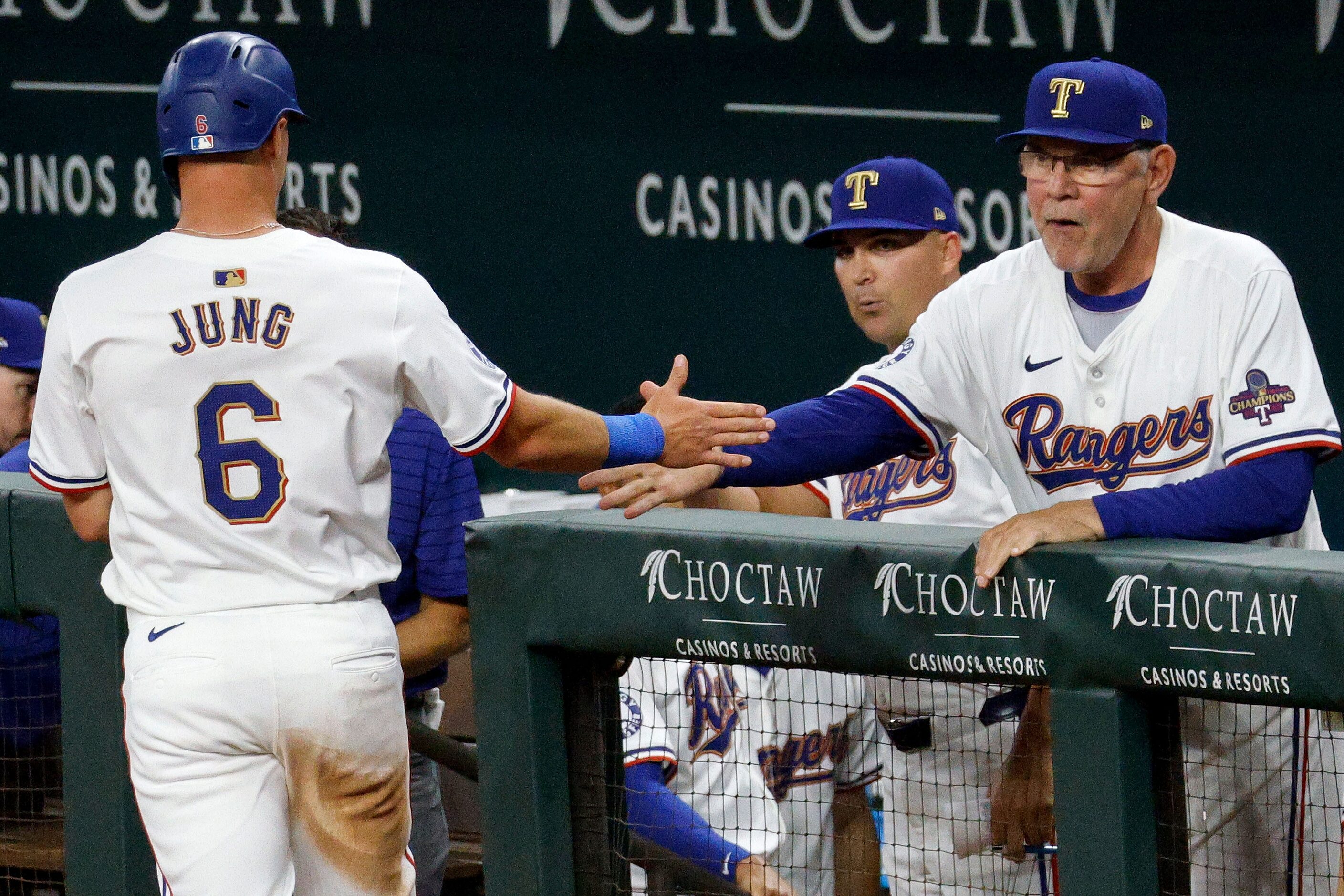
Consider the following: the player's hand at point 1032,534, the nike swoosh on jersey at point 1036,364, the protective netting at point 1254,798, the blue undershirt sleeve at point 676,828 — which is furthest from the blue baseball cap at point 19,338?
the protective netting at point 1254,798

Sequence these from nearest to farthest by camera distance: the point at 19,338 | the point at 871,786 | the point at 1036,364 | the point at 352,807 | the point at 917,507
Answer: the point at 352,807, the point at 1036,364, the point at 871,786, the point at 917,507, the point at 19,338

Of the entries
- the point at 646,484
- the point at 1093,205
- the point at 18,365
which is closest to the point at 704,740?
the point at 646,484

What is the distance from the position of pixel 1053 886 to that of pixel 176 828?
116 cm

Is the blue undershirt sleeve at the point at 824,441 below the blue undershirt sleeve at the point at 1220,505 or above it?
above

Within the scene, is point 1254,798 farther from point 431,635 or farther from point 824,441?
point 431,635

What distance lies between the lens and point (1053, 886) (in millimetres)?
2516

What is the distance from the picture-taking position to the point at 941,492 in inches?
123

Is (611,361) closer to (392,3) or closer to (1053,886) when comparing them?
(392,3)

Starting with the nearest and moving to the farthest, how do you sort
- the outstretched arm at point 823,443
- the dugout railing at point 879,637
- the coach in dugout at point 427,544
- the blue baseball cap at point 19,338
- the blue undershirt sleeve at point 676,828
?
the dugout railing at point 879,637 < the blue undershirt sleeve at point 676,828 < the outstretched arm at point 823,443 < the coach in dugout at point 427,544 < the blue baseball cap at point 19,338

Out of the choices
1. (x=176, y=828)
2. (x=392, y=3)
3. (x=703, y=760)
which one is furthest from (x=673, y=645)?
(x=392, y=3)

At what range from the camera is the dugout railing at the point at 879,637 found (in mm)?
2150

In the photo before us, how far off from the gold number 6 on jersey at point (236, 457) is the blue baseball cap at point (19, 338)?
1.49 m

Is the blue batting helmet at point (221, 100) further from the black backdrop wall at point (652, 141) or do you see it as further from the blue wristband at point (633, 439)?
the black backdrop wall at point (652, 141)

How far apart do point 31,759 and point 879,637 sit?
1.49 metres
